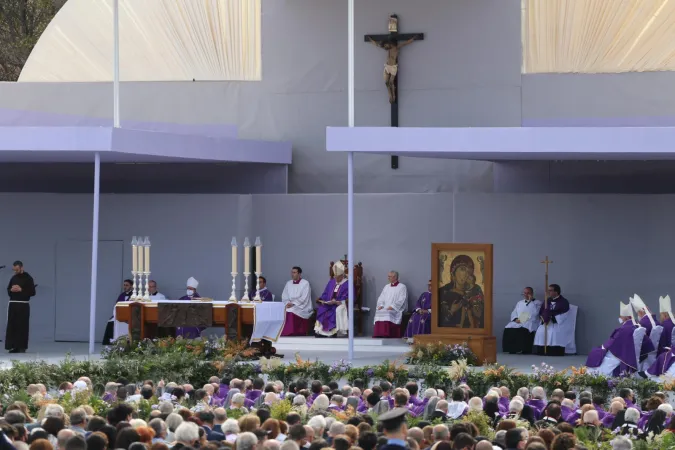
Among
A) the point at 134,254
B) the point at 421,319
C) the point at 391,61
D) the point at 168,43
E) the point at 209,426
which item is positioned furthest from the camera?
the point at 168,43

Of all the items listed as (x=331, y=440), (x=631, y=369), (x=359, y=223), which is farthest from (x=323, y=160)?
(x=331, y=440)

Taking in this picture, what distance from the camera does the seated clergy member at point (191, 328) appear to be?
77.6 feet

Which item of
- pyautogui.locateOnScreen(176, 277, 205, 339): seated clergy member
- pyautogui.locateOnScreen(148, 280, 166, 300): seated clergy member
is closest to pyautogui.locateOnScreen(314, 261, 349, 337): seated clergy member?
pyautogui.locateOnScreen(176, 277, 205, 339): seated clergy member

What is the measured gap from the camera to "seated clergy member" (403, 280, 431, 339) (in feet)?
80.4

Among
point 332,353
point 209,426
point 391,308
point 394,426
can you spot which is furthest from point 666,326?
point 394,426

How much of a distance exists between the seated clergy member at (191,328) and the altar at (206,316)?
3.94 feet

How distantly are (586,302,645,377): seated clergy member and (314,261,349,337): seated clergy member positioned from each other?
5744 millimetres

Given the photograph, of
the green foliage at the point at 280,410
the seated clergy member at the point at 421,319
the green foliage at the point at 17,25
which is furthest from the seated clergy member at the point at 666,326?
the green foliage at the point at 17,25

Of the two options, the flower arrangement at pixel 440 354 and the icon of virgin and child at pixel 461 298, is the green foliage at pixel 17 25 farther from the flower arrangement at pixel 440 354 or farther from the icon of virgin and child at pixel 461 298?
the flower arrangement at pixel 440 354

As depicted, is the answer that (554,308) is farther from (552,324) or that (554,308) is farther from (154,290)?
(154,290)

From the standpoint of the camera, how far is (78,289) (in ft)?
85.8

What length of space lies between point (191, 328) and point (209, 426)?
11453mm

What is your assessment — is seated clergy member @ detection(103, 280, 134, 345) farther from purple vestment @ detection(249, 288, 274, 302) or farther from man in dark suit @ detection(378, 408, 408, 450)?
man in dark suit @ detection(378, 408, 408, 450)

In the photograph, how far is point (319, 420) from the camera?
12.2 m
